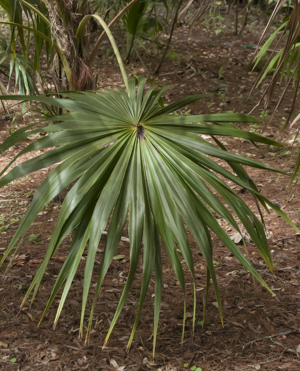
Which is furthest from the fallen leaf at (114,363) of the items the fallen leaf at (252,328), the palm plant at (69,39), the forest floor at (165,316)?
the palm plant at (69,39)

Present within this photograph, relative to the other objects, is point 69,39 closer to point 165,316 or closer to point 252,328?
point 165,316

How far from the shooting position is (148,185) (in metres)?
1.20

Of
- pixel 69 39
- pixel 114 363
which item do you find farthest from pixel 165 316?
pixel 69 39

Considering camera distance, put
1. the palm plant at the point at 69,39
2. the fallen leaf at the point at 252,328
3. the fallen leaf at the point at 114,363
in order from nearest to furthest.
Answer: the fallen leaf at the point at 114,363
the fallen leaf at the point at 252,328
the palm plant at the point at 69,39

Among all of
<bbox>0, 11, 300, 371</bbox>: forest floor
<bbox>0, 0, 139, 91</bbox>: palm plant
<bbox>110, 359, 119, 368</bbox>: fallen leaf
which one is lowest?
<bbox>110, 359, 119, 368</bbox>: fallen leaf

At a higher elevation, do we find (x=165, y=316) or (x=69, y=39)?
(x=69, y=39)

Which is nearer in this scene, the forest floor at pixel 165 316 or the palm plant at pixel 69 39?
the forest floor at pixel 165 316

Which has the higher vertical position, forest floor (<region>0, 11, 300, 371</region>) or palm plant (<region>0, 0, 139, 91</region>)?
palm plant (<region>0, 0, 139, 91</region>)

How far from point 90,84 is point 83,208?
3.44ft

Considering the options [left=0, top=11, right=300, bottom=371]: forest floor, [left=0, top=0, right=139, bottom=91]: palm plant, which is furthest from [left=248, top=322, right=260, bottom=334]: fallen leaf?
[left=0, top=0, right=139, bottom=91]: palm plant

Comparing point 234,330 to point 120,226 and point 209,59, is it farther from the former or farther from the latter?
point 209,59

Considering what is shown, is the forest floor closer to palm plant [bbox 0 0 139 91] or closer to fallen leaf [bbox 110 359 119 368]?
fallen leaf [bbox 110 359 119 368]

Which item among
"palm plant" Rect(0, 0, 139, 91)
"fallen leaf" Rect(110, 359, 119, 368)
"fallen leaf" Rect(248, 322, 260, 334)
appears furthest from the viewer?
"palm plant" Rect(0, 0, 139, 91)

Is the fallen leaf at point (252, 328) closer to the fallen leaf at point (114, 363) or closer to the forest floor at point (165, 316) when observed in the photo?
the forest floor at point (165, 316)
